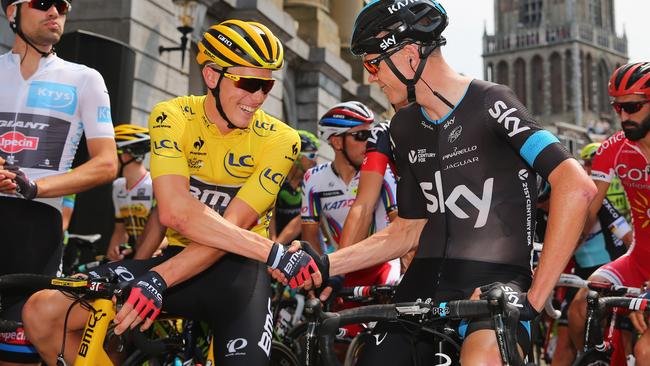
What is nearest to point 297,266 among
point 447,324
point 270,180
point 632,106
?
point 270,180

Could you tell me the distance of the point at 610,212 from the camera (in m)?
8.82

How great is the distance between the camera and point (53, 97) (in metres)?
4.85

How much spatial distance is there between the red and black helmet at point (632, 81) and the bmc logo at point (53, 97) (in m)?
3.70

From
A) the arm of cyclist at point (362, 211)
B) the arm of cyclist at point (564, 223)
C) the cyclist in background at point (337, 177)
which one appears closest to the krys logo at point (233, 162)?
the arm of cyclist at point (362, 211)

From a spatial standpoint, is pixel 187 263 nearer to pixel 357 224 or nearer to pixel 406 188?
pixel 406 188

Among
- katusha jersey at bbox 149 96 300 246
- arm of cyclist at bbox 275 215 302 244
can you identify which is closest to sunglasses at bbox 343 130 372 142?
arm of cyclist at bbox 275 215 302 244

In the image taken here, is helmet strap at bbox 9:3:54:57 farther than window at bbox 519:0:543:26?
No

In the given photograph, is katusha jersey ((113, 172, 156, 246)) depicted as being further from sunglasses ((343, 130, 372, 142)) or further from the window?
the window

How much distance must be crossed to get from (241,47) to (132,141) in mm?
5143

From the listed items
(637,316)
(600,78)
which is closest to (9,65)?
(637,316)

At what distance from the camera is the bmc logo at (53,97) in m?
4.83

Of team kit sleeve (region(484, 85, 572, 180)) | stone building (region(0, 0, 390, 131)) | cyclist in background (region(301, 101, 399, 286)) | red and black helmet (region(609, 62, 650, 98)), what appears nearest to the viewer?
team kit sleeve (region(484, 85, 572, 180))

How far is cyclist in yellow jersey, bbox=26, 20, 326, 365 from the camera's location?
3932 millimetres

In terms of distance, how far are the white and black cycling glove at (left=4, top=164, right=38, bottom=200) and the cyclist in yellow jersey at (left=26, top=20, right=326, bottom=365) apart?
63cm
